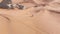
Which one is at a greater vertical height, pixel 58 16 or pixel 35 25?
pixel 58 16

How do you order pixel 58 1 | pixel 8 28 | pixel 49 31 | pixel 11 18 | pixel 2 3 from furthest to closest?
pixel 58 1 → pixel 2 3 → pixel 11 18 → pixel 8 28 → pixel 49 31

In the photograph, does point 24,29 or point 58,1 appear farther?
point 58,1

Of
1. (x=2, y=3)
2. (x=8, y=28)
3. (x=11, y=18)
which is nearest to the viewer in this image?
(x=8, y=28)

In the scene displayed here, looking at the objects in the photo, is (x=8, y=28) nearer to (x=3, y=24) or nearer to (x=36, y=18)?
(x=3, y=24)

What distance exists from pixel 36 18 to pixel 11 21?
23 cm

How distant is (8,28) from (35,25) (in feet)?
0.75

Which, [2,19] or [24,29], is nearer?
[24,29]

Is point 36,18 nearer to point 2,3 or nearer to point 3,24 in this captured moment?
point 3,24

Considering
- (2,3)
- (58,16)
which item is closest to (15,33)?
(58,16)

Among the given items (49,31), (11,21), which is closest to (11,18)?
(11,21)

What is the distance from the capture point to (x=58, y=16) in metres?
1.21

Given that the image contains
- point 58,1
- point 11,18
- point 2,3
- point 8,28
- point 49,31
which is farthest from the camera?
point 58,1

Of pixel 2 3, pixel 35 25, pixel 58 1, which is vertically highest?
pixel 58 1

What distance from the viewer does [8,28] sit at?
107cm
